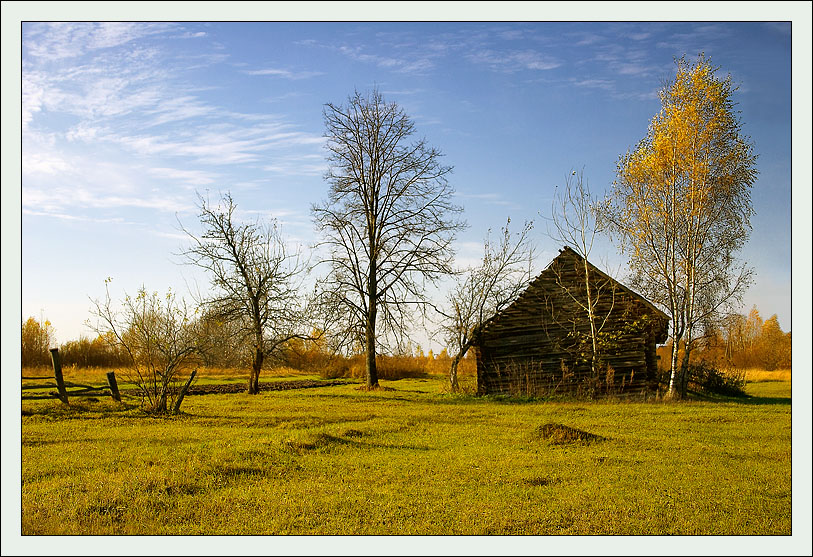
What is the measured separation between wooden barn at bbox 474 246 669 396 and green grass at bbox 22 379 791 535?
9.95 ft

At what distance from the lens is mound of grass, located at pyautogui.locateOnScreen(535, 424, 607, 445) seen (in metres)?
9.79

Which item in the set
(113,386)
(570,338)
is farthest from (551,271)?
(113,386)

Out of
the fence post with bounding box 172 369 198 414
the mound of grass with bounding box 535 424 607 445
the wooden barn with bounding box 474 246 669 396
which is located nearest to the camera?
the mound of grass with bounding box 535 424 607 445

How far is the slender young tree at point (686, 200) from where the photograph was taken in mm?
14547

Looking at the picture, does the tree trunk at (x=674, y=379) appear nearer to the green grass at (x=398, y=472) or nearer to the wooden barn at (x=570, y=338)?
the wooden barn at (x=570, y=338)

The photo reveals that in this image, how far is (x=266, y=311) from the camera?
695 inches

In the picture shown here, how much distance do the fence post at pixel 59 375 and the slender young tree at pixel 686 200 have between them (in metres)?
13.0

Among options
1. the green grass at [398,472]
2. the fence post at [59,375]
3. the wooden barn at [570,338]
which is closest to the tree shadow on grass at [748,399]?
the wooden barn at [570,338]

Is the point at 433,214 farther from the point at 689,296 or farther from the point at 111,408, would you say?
the point at 111,408

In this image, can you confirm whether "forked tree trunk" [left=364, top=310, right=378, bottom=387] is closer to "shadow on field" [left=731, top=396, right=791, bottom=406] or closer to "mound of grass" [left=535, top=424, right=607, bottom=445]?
"mound of grass" [left=535, top=424, right=607, bottom=445]

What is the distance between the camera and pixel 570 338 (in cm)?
1673

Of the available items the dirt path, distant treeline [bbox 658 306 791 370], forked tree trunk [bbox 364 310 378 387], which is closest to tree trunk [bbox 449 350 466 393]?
forked tree trunk [bbox 364 310 378 387]

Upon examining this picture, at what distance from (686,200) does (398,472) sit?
11.1 meters

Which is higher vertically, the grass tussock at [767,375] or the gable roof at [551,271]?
the gable roof at [551,271]
